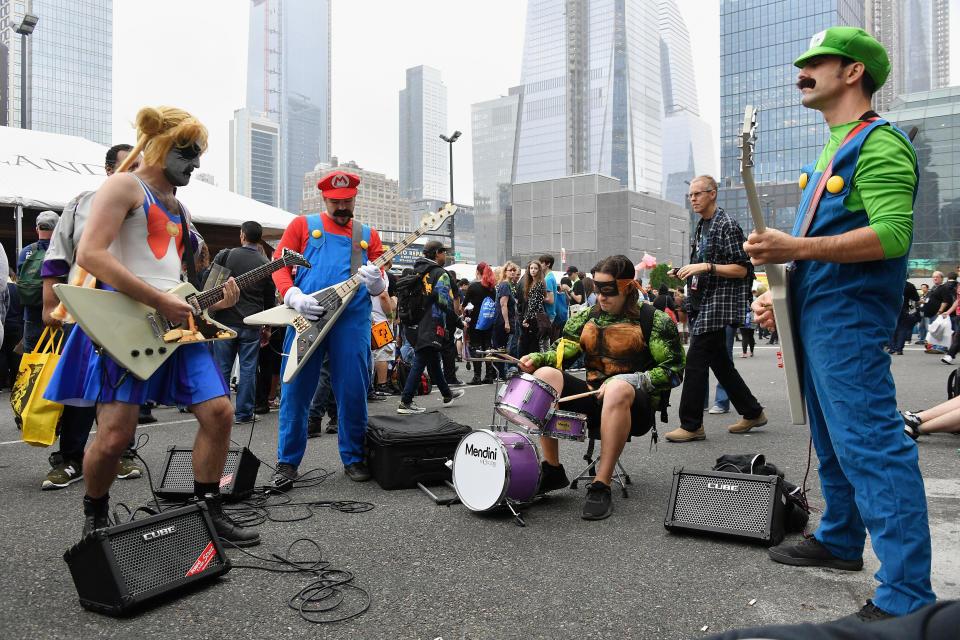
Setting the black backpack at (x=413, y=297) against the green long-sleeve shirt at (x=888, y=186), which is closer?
the green long-sleeve shirt at (x=888, y=186)

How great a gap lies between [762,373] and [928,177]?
8249cm

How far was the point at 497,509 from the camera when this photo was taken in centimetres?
403

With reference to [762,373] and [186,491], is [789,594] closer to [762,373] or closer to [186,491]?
[186,491]

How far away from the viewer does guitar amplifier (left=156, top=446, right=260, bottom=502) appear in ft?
14.1

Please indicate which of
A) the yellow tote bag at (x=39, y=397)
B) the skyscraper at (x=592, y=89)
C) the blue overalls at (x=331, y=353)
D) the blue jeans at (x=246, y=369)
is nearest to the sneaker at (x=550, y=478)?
the blue overalls at (x=331, y=353)

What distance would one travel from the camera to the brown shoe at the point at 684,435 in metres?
6.10

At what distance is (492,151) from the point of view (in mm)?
183500

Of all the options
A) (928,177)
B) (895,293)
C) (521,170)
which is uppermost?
(521,170)

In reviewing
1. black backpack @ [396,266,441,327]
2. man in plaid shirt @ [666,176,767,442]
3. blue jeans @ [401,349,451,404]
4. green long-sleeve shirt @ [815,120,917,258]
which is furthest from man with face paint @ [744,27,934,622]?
A: black backpack @ [396,266,441,327]

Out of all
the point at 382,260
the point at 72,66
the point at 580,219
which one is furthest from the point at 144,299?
the point at 72,66

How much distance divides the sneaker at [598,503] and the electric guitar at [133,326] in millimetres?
2186

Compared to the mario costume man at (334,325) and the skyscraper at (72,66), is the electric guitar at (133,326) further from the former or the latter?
the skyscraper at (72,66)

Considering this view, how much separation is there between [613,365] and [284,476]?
2329mm

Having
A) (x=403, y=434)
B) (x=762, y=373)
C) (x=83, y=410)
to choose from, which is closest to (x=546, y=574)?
(x=403, y=434)
